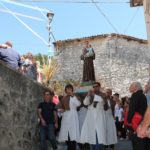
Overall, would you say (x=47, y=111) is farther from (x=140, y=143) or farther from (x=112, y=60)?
(x=112, y=60)

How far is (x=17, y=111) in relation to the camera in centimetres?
895

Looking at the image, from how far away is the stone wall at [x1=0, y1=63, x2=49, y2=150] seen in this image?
8.32 meters

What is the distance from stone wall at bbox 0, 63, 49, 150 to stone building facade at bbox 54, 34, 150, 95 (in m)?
20.3

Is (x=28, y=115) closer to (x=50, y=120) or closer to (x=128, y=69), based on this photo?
(x=50, y=120)

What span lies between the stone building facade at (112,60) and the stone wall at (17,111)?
2027 cm

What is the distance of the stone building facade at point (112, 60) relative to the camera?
30578 mm

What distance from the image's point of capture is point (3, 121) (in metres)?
8.26

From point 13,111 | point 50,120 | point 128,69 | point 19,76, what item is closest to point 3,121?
point 13,111

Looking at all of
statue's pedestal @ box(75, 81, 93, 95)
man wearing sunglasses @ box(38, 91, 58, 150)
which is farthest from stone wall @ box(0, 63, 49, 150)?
statue's pedestal @ box(75, 81, 93, 95)

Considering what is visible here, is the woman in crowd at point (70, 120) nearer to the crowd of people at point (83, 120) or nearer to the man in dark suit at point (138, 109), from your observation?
the crowd of people at point (83, 120)

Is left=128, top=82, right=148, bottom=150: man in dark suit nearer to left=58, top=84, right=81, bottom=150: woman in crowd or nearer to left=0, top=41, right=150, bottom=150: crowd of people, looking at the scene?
left=0, top=41, right=150, bottom=150: crowd of people

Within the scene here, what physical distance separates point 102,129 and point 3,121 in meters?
2.49

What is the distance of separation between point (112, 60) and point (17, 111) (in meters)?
22.6

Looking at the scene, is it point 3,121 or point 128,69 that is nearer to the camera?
point 3,121
